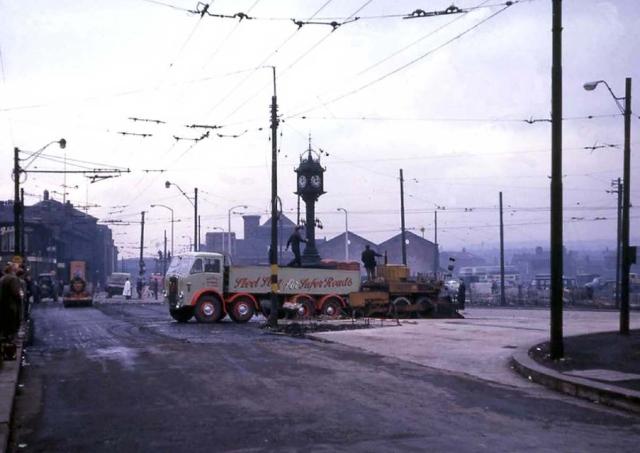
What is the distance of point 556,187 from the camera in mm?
15766

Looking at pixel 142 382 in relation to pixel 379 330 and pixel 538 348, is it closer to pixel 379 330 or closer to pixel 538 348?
pixel 538 348

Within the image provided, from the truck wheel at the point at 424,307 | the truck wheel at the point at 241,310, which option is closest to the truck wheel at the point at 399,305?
the truck wheel at the point at 424,307

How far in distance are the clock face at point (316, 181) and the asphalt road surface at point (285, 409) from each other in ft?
80.0

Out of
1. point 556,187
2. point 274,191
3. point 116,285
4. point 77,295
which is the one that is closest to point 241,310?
point 274,191

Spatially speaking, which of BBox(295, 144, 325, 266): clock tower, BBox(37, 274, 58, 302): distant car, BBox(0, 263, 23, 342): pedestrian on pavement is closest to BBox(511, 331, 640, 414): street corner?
BBox(0, 263, 23, 342): pedestrian on pavement

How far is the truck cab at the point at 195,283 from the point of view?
30.3 meters

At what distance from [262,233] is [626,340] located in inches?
3806

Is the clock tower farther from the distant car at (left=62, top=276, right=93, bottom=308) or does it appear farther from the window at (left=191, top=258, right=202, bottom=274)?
the distant car at (left=62, top=276, right=93, bottom=308)

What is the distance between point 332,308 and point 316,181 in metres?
10.5

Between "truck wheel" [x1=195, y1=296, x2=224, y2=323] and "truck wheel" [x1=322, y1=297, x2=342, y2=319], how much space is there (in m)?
4.36

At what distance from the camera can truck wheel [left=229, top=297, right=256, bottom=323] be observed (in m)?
30.8

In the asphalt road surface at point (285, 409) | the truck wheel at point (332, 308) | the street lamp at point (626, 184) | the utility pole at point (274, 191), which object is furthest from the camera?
the truck wheel at point (332, 308)

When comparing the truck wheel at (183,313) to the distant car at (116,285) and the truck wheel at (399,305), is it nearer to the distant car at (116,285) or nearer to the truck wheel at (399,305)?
the truck wheel at (399,305)

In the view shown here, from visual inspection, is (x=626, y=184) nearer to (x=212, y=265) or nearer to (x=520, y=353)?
(x=520, y=353)
